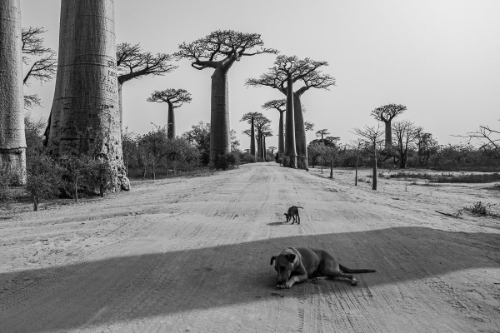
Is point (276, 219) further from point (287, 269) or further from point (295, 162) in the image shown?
point (295, 162)

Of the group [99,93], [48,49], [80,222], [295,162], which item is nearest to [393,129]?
[295,162]

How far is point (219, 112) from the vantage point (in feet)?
74.0

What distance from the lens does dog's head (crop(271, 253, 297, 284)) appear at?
3000 mm

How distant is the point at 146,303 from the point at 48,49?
22.1 m

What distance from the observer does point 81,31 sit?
9.15 metres

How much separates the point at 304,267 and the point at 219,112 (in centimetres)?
1996

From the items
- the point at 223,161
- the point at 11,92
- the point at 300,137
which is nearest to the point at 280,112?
the point at 300,137

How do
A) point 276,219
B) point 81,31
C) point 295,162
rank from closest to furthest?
1. point 276,219
2. point 81,31
3. point 295,162

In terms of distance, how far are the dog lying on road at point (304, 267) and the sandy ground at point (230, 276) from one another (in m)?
0.08

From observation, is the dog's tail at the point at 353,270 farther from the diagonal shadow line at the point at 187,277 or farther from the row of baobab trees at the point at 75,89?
the row of baobab trees at the point at 75,89

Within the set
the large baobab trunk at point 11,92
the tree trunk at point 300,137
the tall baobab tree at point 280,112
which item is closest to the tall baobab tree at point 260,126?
the tall baobab tree at point 280,112

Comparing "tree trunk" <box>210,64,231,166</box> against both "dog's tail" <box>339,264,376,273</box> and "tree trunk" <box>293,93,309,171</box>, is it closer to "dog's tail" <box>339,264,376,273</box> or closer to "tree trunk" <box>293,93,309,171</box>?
"tree trunk" <box>293,93,309,171</box>

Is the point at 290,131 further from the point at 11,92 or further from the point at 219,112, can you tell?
the point at 11,92

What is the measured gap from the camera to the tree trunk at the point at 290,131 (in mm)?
27467
